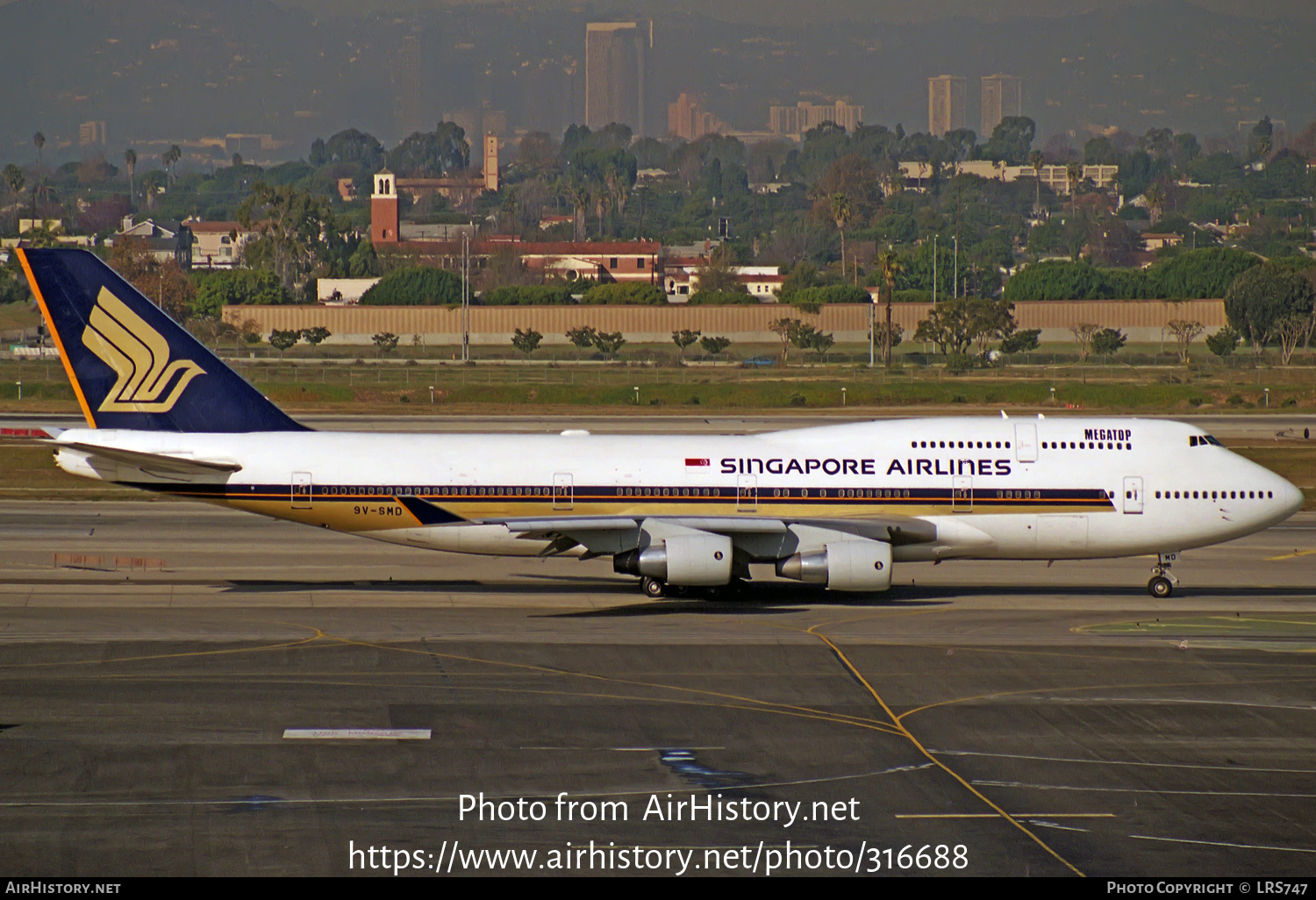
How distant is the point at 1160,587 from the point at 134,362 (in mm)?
26630

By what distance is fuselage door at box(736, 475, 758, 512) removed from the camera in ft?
120

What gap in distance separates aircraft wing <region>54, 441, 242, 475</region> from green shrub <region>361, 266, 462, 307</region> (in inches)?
5999

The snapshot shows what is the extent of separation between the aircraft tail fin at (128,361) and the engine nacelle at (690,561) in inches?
427

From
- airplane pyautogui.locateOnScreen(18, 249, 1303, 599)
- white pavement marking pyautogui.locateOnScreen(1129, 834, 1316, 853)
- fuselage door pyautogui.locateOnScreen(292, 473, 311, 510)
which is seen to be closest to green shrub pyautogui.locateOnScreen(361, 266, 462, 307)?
airplane pyautogui.locateOnScreen(18, 249, 1303, 599)

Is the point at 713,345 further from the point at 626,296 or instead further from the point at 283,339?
the point at 626,296

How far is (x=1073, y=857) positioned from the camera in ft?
62.1

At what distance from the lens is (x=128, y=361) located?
121 ft

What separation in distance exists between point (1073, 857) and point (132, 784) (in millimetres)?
13224

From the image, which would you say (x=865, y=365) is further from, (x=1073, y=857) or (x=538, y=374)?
(x=1073, y=857)

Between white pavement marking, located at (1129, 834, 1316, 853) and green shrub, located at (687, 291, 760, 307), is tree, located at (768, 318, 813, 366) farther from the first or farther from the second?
white pavement marking, located at (1129, 834, 1316, 853)

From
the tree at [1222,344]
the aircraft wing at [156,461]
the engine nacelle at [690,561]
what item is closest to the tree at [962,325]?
the tree at [1222,344]

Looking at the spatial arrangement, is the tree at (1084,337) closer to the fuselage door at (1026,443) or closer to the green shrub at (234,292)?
the green shrub at (234,292)

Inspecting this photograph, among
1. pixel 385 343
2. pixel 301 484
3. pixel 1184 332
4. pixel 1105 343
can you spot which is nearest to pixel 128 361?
pixel 301 484

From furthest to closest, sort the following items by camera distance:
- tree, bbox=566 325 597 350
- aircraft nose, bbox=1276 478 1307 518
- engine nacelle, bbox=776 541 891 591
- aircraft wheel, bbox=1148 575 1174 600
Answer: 1. tree, bbox=566 325 597 350
2. aircraft wheel, bbox=1148 575 1174 600
3. aircraft nose, bbox=1276 478 1307 518
4. engine nacelle, bbox=776 541 891 591
